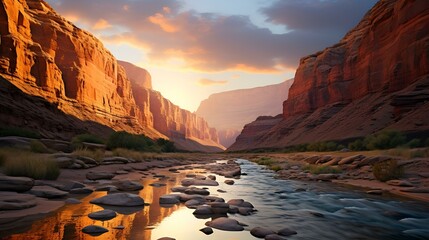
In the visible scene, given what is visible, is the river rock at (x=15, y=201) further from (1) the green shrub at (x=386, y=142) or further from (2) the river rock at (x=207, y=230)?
(1) the green shrub at (x=386, y=142)

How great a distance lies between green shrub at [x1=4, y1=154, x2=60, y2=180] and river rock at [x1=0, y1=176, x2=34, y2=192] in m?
2.12

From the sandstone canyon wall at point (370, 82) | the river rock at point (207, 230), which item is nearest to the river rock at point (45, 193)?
the river rock at point (207, 230)

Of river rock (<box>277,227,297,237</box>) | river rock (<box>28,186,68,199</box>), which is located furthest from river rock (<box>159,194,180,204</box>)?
river rock (<box>277,227,297,237</box>)

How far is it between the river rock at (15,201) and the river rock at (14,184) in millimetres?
638

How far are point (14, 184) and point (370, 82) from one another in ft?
214

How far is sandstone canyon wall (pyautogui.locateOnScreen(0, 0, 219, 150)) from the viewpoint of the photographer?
3887 cm

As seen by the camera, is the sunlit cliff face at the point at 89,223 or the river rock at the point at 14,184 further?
the river rock at the point at 14,184

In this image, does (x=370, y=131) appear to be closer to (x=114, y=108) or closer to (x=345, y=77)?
(x=345, y=77)

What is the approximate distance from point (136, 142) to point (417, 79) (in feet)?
140

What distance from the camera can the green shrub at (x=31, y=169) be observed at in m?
8.39

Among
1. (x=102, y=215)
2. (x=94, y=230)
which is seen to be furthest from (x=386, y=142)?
(x=94, y=230)

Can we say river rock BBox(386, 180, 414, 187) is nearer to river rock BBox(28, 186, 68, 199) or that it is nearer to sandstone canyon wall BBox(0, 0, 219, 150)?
river rock BBox(28, 186, 68, 199)

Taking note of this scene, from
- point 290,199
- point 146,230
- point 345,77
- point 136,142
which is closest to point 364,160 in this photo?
point 290,199

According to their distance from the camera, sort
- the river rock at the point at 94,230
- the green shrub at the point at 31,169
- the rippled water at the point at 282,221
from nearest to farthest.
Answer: the river rock at the point at 94,230 → the rippled water at the point at 282,221 → the green shrub at the point at 31,169
